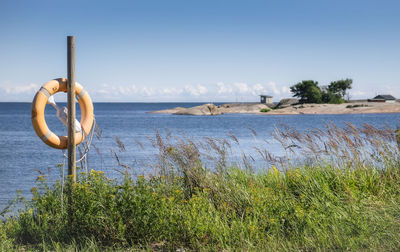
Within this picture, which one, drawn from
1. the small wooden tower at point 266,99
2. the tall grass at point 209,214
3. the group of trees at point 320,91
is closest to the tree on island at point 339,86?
the group of trees at point 320,91

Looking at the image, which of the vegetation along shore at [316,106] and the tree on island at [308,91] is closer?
the vegetation along shore at [316,106]

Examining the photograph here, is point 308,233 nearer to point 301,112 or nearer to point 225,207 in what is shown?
point 225,207

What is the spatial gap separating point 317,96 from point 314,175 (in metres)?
58.9

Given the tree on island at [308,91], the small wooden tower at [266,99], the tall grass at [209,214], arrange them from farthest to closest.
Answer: the small wooden tower at [266,99] < the tree on island at [308,91] < the tall grass at [209,214]

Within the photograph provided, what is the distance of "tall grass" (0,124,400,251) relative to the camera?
4.53 m

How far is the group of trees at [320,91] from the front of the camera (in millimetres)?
62438

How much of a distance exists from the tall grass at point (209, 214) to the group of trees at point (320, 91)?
58360 mm

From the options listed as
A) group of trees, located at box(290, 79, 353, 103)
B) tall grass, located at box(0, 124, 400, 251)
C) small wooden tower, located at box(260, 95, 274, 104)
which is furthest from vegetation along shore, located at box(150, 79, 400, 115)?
tall grass, located at box(0, 124, 400, 251)

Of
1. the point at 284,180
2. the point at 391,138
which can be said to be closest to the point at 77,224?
the point at 284,180

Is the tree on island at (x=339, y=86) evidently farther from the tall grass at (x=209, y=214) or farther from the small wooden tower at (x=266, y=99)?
the tall grass at (x=209, y=214)

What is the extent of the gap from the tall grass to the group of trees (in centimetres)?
5836

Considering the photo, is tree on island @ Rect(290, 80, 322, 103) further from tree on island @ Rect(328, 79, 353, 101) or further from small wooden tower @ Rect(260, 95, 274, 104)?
small wooden tower @ Rect(260, 95, 274, 104)

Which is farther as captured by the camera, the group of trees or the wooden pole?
the group of trees

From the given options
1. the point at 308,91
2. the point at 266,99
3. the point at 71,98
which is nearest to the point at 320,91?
the point at 308,91
